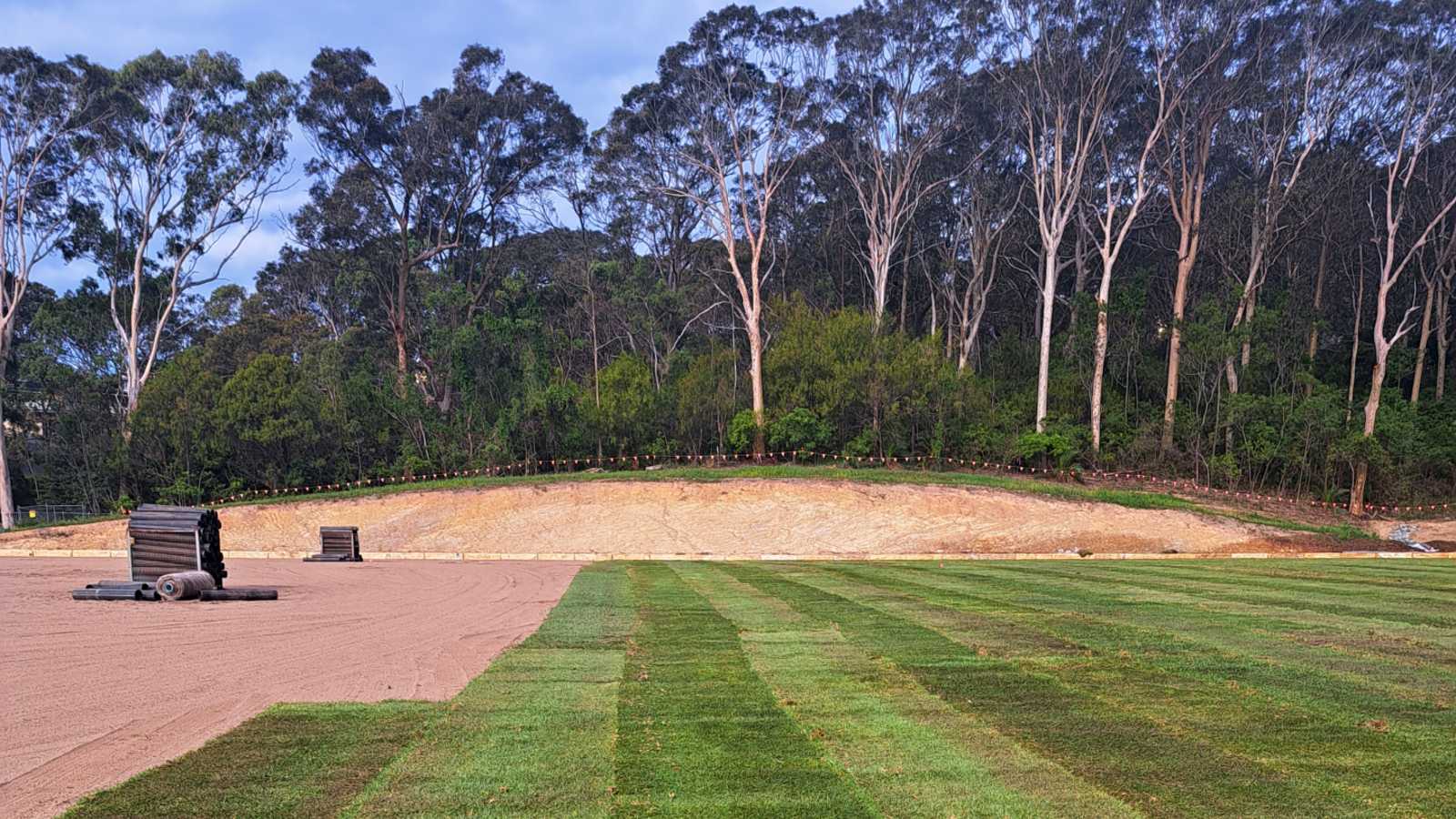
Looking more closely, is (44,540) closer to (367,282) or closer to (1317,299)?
(367,282)

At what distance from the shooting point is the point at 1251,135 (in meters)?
41.2

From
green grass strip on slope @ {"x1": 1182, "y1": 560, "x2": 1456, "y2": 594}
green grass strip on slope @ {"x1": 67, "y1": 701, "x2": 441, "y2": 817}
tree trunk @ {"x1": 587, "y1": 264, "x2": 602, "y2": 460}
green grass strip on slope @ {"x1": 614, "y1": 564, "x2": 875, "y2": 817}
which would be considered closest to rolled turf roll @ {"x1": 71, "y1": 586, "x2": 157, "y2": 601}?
green grass strip on slope @ {"x1": 67, "y1": 701, "x2": 441, "y2": 817}

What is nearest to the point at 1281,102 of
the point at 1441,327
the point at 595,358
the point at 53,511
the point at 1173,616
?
the point at 1441,327

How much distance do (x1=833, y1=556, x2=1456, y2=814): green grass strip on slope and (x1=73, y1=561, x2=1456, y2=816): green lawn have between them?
2cm

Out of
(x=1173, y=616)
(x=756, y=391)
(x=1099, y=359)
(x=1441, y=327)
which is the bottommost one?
(x=1173, y=616)

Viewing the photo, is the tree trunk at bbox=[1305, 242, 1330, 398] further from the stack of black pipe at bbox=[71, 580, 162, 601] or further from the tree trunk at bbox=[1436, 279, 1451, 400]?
the stack of black pipe at bbox=[71, 580, 162, 601]

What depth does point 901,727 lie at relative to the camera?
5.80 meters

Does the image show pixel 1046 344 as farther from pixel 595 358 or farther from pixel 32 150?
pixel 32 150

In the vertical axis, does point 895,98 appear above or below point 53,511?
above

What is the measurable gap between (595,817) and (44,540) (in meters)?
38.2

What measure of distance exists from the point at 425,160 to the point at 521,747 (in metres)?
51.7

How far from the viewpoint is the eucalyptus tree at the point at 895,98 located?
40.8m

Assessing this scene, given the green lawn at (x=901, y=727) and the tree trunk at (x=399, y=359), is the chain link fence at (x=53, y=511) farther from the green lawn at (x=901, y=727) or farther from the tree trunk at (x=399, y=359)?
the green lawn at (x=901, y=727)

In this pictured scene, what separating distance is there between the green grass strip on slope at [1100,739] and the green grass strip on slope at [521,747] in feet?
8.75
